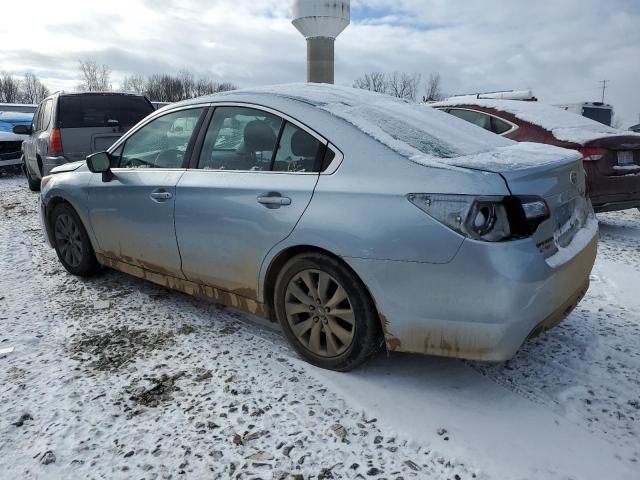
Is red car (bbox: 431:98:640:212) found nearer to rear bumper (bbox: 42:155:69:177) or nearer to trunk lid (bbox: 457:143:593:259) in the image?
trunk lid (bbox: 457:143:593:259)

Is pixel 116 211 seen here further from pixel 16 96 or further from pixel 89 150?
pixel 16 96

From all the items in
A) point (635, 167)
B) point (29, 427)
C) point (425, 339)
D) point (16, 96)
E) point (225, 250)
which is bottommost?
point (29, 427)

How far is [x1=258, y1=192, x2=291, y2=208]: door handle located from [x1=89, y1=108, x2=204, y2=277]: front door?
83cm

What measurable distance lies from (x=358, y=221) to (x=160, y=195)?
64.5 inches

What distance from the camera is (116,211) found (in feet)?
12.7

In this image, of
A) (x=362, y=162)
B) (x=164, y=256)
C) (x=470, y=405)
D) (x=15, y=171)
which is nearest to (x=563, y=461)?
(x=470, y=405)

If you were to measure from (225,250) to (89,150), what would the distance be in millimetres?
5854

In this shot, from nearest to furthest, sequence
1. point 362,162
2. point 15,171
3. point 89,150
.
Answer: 1. point 362,162
2. point 89,150
3. point 15,171

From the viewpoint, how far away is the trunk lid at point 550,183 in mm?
2359

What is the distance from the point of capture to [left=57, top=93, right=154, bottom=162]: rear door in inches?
309

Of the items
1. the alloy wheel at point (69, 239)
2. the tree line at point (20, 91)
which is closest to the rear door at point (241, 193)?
the alloy wheel at point (69, 239)

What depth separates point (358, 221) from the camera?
2484mm

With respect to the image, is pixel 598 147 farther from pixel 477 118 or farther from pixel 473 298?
pixel 473 298

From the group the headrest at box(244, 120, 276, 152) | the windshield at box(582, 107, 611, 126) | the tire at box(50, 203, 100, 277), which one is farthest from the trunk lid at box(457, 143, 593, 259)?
the windshield at box(582, 107, 611, 126)
